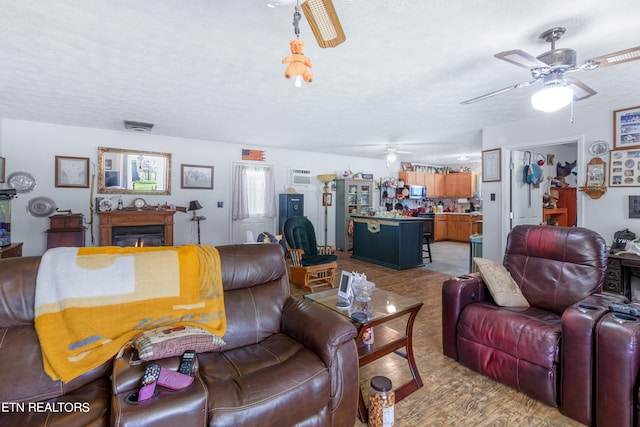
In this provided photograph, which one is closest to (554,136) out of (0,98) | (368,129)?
(368,129)

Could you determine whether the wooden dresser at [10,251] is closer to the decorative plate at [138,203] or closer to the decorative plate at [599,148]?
the decorative plate at [138,203]

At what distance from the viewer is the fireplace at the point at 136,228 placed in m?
4.65

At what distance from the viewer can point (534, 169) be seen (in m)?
4.47

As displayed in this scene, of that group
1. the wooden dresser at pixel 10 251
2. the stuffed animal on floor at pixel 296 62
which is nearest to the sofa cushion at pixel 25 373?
the stuffed animal on floor at pixel 296 62

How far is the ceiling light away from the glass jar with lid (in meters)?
2.23

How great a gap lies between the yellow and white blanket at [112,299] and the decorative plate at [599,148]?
14.2 ft

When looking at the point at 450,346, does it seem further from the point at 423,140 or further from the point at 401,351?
the point at 423,140

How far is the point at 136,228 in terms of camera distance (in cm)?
488

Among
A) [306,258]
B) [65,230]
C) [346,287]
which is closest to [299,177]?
[306,258]

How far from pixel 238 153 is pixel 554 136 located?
16.9ft

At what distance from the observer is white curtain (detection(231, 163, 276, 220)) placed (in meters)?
6.10

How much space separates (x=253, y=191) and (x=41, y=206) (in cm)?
330

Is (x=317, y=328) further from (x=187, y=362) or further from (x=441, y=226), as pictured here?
(x=441, y=226)

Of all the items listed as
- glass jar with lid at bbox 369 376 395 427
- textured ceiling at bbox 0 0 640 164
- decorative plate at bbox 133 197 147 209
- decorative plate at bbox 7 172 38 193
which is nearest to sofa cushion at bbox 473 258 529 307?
Answer: glass jar with lid at bbox 369 376 395 427
